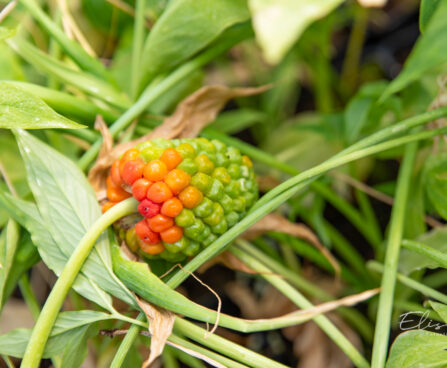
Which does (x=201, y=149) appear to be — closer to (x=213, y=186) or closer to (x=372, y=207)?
(x=213, y=186)

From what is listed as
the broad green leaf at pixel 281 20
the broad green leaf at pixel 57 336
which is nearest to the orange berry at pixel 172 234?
the broad green leaf at pixel 57 336

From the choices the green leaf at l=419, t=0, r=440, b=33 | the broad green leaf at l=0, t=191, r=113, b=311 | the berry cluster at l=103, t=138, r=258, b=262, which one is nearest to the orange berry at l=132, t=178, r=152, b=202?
the berry cluster at l=103, t=138, r=258, b=262

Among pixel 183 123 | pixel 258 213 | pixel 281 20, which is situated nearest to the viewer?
pixel 281 20

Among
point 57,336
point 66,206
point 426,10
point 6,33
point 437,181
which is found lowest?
point 57,336

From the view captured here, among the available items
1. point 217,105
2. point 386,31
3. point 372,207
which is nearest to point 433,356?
point 217,105

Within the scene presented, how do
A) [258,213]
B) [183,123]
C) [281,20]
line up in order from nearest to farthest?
[281,20], [258,213], [183,123]

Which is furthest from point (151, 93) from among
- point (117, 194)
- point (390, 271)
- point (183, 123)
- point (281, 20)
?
point (390, 271)

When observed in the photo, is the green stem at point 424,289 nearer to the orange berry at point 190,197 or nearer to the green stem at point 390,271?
the green stem at point 390,271

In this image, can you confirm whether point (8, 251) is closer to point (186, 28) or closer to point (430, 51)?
point (186, 28)
